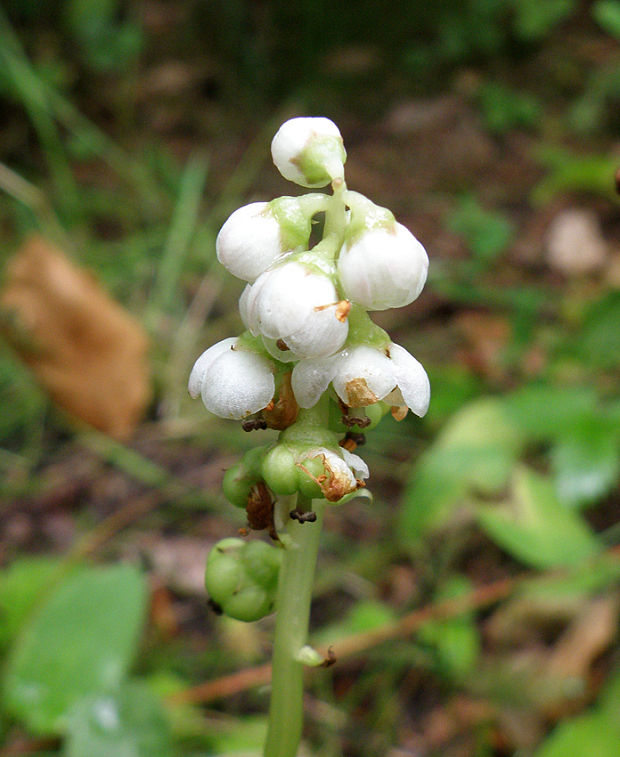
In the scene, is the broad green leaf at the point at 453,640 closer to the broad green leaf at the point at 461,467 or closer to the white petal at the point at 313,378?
the broad green leaf at the point at 461,467

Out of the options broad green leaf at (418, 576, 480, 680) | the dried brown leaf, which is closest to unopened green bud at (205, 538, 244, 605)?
broad green leaf at (418, 576, 480, 680)

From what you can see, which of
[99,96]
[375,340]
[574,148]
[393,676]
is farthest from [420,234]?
[375,340]

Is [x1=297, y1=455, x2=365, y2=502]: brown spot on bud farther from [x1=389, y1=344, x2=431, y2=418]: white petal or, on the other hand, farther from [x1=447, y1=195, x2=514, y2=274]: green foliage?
[x1=447, y1=195, x2=514, y2=274]: green foliage

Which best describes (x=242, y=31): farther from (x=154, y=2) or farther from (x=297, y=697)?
(x=297, y=697)

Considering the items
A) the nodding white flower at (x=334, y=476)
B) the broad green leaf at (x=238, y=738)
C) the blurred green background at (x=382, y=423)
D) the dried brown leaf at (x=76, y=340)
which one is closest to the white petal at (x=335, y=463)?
the nodding white flower at (x=334, y=476)

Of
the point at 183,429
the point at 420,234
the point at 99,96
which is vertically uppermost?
the point at 99,96

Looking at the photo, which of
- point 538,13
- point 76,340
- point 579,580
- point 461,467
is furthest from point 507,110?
point 579,580

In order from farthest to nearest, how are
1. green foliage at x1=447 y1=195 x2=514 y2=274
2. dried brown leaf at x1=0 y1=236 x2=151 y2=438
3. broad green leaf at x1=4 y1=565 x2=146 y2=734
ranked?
green foliage at x1=447 y1=195 x2=514 y2=274, dried brown leaf at x1=0 y1=236 x2=151 y2=438, broad green leaf at x1=4 y1=565 x2=146 y2=734
